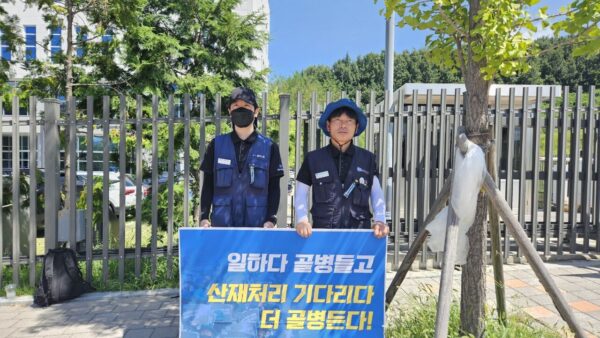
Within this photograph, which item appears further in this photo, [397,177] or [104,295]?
[397,177]

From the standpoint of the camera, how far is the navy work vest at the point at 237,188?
10.1 feet

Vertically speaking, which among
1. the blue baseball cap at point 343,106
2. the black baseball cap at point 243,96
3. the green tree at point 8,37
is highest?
the green tree at point 8,37

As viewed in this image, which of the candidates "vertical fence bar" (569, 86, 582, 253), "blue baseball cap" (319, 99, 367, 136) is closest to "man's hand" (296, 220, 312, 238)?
"blue baseball cap" (319, 99, 367, 136)

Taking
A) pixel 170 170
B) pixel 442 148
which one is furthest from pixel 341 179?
pixel 442 148

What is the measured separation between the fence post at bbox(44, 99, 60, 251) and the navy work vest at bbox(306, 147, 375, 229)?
3.32 meters

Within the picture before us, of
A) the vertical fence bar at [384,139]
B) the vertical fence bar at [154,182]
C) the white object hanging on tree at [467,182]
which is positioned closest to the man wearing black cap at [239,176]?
the white object hanging on tree at [467,182]

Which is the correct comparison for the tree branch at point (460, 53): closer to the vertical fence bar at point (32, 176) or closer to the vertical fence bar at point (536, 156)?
the vertical fence bar at point (536, 156)

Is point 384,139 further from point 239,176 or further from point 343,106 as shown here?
point 239,176

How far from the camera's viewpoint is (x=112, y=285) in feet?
15.5

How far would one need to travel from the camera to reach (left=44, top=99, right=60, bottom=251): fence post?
4.55 meters

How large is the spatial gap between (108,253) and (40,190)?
2.17m

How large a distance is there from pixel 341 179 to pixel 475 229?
997mm

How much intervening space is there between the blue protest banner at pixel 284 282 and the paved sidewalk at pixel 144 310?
96 cm

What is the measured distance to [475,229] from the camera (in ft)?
9.25
